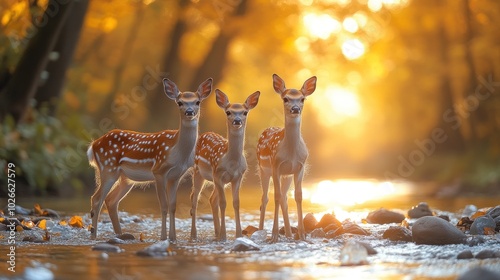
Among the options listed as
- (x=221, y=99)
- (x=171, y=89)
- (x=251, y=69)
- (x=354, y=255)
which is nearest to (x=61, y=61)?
(x=171, y=89)

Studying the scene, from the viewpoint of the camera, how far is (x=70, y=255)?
9.46 m

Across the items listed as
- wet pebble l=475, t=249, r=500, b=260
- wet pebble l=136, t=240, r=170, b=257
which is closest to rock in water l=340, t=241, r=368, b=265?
wet pebble l=475, t=249, r=500, b=260

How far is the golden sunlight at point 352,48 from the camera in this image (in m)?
33.6

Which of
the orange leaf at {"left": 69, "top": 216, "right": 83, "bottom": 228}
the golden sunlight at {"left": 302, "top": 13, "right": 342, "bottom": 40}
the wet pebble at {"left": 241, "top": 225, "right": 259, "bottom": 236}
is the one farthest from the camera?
the golden sunlight at {"left": 302, "top": 13, "right": 342, "bottom": 40}

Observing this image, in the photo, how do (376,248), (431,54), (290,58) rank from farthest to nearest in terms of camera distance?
(290,58)
(431,54)
(376,248)

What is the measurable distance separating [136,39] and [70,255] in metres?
30.9

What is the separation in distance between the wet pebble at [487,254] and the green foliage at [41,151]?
481 inches

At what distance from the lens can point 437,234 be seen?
10.6 meters

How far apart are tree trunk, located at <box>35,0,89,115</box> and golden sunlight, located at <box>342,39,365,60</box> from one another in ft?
45.1

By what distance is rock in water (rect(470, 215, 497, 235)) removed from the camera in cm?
1178

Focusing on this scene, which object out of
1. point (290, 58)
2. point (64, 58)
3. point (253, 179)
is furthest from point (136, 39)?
point (64, 58)

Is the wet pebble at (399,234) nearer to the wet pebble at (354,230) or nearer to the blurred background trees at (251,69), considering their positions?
the wet pebble at (354,230)

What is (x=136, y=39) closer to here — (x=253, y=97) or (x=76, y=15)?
(x=76, y=15)

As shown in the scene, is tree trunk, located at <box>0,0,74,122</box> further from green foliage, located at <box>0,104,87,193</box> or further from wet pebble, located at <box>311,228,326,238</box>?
wet pebble, located at <box>311,228,326,238</box>
